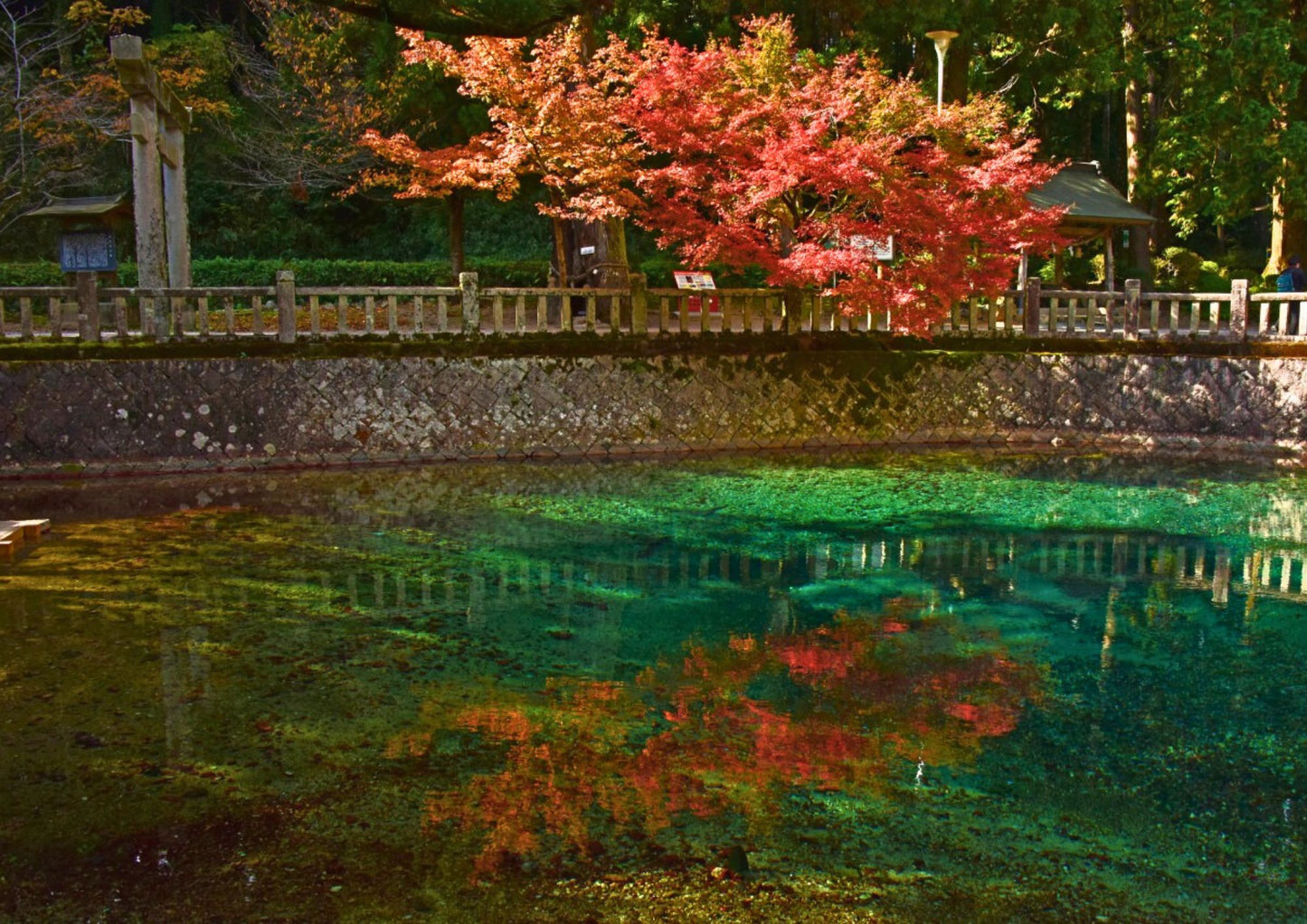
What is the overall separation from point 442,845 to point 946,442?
12925 millimetres

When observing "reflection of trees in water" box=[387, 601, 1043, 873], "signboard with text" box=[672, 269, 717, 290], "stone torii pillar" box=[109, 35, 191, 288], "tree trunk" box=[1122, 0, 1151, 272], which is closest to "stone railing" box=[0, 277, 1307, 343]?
"signboard with text" box=[672, 269, 717, 290]

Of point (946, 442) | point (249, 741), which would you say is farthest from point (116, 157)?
point (249, 741)

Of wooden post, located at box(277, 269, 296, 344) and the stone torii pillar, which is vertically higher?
the stone torii pillar

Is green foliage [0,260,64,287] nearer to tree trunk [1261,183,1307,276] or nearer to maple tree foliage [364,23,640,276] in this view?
maple tree foliage [364,23,640,276]

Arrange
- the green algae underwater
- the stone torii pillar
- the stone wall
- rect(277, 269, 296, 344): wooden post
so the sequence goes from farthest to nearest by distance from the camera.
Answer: rect(277, 269, 296, 344): wooden post → the stone torii pillar → the stone wall → the green algae underwater

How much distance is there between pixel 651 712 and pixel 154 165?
1218 cm

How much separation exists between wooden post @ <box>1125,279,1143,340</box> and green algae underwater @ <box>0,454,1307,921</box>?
18.3 feet

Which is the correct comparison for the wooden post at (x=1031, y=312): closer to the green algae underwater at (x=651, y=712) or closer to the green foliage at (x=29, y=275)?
the green algae underwater at (x=651, y=712)

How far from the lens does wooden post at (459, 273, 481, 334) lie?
15.7 m

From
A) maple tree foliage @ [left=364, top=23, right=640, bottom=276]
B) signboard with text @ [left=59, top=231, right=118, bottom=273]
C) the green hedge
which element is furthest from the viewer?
the green hedge

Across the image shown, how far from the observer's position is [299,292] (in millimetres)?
15211

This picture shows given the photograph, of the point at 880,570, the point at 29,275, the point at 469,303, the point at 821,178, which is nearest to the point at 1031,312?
the point at 821,178

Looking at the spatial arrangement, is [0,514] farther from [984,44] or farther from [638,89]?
[984,44]

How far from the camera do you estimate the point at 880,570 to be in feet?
33.5
